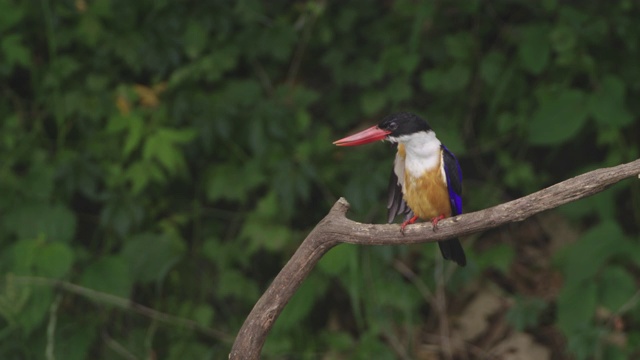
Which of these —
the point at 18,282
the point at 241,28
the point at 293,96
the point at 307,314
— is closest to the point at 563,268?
the point at 307,314

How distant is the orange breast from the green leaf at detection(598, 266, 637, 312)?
157cm

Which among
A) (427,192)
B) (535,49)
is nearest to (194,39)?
(535,49)

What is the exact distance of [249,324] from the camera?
6.61 feet

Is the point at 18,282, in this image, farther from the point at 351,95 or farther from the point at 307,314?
the point at 351,95

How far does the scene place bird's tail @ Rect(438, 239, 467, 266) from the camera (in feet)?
6.46

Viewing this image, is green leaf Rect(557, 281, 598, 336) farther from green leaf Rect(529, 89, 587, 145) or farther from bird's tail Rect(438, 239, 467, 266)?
bird's tail Rect(438, 239, 467, 266)

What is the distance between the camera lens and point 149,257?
143 inches

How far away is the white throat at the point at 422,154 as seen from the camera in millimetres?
1896

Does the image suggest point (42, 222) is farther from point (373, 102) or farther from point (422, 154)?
point (422, 154)

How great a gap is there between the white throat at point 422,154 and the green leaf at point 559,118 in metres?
1.53

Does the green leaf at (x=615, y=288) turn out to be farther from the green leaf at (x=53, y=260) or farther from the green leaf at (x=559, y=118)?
the green leaf at (x=53, y=260)

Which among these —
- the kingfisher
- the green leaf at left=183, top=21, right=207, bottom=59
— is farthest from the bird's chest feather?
the green leaf at left=183, top=21, right=207, bottom=59

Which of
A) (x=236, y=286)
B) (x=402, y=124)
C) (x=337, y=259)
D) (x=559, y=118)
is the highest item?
(x=559, y=118)

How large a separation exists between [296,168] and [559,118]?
0.93 m
